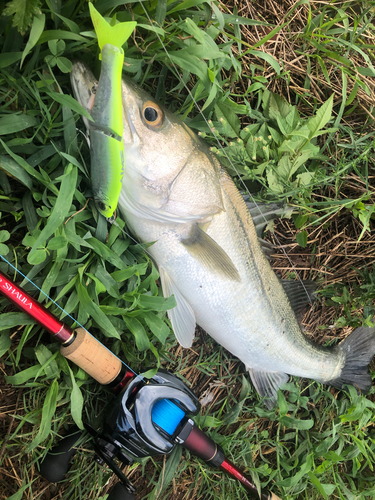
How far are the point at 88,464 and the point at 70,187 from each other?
165 cm

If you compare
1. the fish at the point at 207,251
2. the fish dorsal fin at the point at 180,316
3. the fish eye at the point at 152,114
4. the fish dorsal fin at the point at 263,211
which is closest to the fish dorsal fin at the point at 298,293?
the fish at the point at 207,251

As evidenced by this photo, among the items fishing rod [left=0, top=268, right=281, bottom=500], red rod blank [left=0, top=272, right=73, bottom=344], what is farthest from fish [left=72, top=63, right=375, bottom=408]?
red rod blank [left=0, top=272, right=73, bottom=344]

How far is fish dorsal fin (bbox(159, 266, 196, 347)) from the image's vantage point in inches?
80.4

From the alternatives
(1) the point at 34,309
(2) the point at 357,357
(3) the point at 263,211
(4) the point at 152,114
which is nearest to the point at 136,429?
(1) the point at 34,309

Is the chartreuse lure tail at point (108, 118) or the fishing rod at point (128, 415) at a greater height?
the chartreuse lure tail at point (108, 118)

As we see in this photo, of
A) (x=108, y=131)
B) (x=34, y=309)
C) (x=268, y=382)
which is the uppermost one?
(x=108, y=131)

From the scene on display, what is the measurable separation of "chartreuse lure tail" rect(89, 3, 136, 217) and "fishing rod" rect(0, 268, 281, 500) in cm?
72

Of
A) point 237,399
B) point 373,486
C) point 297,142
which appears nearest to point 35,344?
point 237,399

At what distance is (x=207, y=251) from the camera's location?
6.23 ft

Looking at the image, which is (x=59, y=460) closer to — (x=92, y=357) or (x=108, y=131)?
(x=92, y=357)

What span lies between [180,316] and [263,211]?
0.86 m

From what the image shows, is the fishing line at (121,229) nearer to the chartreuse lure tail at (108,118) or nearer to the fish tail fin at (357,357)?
the chartreuse lure tail at (108,118)

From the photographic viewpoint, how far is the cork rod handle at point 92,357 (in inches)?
64.8

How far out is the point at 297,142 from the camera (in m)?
2.12
